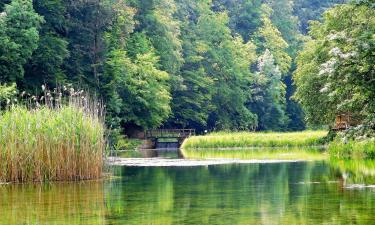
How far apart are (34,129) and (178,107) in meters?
49.0

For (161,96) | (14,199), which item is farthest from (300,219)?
(161,96)

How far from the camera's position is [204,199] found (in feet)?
62.2

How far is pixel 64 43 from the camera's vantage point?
52.6 m

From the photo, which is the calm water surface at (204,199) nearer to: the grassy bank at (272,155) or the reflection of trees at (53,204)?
the reflection of trees at (53,204)

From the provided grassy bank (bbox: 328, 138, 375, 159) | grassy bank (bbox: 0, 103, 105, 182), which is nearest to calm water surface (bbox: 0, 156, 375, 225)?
grassy bank (bbox: 0, 103, 105, 182)

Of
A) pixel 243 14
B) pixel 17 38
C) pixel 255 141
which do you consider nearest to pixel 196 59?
pixel 243 14

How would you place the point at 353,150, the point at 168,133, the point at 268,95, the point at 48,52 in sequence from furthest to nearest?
the point at 268,95 < the point at 168,133 < the point at 48,52 < the point at 353,150

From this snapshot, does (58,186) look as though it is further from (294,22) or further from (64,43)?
(294,22)

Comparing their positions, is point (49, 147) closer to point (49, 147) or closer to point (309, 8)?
point (49, 147)

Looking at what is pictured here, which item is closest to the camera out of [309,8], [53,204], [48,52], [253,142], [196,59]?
Result: [53,204]

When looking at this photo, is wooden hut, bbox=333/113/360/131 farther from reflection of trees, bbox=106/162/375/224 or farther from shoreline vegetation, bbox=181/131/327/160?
reflection of trees, bbox=106/162/375/224

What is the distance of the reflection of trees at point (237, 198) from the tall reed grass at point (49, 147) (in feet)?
4.02

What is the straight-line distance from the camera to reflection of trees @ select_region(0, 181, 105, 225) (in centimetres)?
1562

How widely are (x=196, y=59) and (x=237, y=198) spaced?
5607cm
